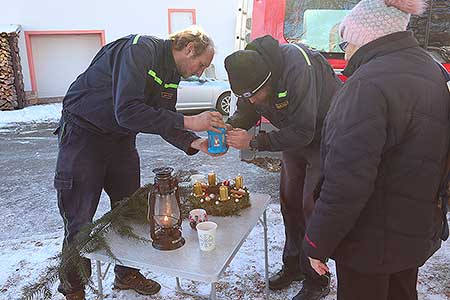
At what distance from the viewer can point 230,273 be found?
3.02m

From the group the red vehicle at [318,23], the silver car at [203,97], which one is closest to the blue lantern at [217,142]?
the red vehicle at [318,23]

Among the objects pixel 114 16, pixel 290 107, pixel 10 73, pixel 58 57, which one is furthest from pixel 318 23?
pixel 58 57

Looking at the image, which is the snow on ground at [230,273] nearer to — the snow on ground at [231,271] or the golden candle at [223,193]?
the snow on ground at [231,271]

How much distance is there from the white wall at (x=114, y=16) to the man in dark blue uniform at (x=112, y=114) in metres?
9.08

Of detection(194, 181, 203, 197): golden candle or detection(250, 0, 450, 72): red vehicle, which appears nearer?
detection(194, 181, 203, 197): golden candle

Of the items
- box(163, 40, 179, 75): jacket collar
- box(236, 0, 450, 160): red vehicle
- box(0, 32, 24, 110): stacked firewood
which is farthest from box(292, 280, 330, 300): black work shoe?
box(0, 32, 24, 110): stacked firewood

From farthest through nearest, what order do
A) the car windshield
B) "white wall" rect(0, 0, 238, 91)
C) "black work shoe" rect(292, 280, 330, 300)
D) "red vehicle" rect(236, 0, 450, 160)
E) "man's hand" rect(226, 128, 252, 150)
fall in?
1. "white wall" rect(0, 0, 238, 91)
2. the car windshield
3. "red vehicle" rect(236, 0, 450, 160)
4. "black work shoe" rect(292, 280, 330, 300)
5. "man's hand" rect(226, 128, 252, 150)

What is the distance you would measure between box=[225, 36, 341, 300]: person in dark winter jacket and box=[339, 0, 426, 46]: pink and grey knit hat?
2.31 feet

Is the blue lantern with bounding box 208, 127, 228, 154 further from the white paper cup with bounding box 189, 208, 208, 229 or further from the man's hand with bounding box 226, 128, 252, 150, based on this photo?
the white paper cup with bounding box 189, 208, 208, 229

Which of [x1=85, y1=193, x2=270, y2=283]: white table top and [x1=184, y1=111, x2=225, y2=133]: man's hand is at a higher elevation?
[x1=184, y1=111, x2=225, y2=133]: man's hand

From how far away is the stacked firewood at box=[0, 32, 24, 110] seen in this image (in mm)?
10281

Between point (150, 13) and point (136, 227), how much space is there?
1047cm

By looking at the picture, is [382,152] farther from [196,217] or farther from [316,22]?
[316,22]

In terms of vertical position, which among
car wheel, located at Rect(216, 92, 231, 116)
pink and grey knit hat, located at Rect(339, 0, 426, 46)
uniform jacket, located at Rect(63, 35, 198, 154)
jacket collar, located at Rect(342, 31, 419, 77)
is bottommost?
car wheel, located at Rect(216, 92, 231, 116)
